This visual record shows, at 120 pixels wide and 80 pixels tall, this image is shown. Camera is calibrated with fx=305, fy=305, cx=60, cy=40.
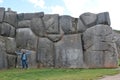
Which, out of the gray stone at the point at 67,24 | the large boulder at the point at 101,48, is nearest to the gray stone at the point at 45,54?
the gray stone at the point at 67,24

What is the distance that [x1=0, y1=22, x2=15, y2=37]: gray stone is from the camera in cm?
2097

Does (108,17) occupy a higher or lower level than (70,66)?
higher

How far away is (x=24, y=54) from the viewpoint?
778 inches

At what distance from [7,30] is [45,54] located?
3.15 m

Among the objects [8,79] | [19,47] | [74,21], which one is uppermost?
[74,21]

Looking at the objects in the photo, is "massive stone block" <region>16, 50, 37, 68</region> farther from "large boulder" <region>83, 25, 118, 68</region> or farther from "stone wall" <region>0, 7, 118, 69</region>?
"large boulder" <region>83, 25, 118, 68</region>

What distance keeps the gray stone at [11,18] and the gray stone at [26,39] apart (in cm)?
82

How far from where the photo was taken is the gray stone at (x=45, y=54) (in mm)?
20594

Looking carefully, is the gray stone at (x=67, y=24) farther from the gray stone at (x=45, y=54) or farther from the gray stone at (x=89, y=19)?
the gray stone at (x=45, y=54)

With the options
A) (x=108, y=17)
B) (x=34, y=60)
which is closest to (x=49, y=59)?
(x=34, y=60)

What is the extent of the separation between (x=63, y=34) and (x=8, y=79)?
26.3 feet

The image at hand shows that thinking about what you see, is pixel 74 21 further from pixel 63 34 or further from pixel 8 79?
pixel 8 79

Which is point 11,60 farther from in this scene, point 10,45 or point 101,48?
point 101,48

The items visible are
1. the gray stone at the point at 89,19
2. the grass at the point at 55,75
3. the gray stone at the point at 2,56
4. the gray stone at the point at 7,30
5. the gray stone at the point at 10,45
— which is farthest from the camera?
the gray stone at the point at 89,19
